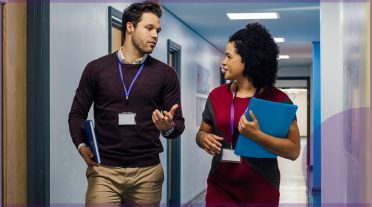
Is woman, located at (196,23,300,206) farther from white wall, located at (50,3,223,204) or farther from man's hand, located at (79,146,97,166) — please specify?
white wall, located at (50,3,223,204)

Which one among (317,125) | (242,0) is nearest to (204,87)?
(317,125)

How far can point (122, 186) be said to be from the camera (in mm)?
2402

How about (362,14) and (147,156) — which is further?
(147,156)

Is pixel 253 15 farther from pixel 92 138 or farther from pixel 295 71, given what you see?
pixel 295 71

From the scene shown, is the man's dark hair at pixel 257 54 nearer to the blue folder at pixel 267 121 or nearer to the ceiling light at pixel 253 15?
the blue folder at pixel 267 121

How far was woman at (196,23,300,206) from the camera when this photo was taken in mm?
2066

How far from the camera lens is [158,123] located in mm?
2232

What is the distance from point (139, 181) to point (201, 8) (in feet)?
11.9

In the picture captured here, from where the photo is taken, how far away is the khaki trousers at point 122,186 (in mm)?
2385

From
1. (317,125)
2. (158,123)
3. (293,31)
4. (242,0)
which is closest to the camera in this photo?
(158,123)

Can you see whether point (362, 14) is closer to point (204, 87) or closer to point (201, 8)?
point (201, 8)

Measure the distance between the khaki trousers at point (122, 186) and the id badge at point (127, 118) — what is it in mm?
202

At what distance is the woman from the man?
30cm

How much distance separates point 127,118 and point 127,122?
18 mm
